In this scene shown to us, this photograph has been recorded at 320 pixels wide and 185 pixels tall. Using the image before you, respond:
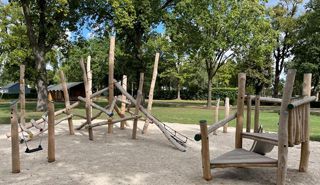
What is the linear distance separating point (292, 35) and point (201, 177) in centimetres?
4133

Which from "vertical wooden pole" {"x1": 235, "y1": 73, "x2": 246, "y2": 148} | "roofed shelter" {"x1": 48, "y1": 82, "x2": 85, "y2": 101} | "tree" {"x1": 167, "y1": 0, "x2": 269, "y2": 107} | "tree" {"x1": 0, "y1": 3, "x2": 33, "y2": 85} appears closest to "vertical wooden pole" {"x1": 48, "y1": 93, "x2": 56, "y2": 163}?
"vertical wooden pole" {"x1": 235, "y1": 73, "x2": 246, "y2": 148}

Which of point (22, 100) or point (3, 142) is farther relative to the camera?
point (22, 100)

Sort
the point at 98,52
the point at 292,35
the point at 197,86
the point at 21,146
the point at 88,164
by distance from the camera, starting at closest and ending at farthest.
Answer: the point at 88,164
the point at 21,146
the point at 292,35
the point at 98,52
the point at 197,86

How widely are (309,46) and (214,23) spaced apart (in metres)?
16.7

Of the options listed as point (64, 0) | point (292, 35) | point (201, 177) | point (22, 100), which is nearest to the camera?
point (201, 177)

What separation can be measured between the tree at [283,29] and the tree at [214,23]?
12.1m

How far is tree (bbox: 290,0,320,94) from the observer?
3503cm

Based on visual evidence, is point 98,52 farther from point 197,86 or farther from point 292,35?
point 292,35

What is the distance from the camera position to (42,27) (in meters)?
24.3

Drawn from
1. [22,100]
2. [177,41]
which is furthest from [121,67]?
[22,100]

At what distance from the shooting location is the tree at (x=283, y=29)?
43.5 meters

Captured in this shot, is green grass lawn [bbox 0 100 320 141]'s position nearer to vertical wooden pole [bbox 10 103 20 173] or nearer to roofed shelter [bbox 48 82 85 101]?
vertical wooden pole [bbox 10 103 20 173]

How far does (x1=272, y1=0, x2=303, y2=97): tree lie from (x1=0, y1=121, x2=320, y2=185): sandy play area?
36.2m

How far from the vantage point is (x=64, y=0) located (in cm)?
2131
